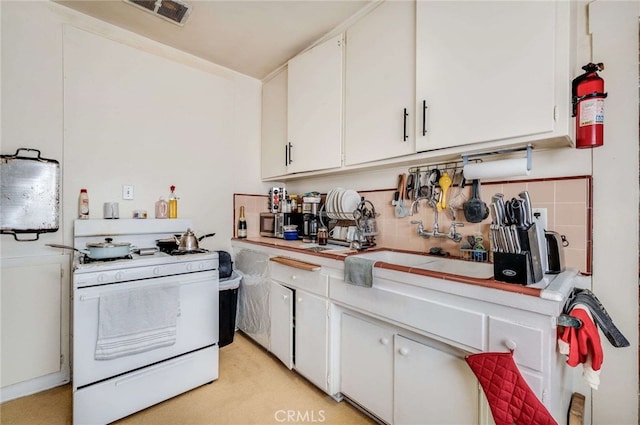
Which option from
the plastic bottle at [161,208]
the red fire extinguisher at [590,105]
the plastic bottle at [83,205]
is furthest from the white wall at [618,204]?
the plastic bottle at [83,205]

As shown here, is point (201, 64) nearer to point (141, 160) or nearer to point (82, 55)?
point (82, 55)

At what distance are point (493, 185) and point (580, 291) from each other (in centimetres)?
63

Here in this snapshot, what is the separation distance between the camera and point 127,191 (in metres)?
2.22

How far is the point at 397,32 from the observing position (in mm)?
1718

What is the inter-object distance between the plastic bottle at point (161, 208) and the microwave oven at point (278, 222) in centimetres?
88

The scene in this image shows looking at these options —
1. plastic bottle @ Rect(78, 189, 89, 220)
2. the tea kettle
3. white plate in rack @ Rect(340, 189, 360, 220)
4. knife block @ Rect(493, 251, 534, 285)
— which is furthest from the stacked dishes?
plastic bottle @ Rect(78, 189, 89, 220)

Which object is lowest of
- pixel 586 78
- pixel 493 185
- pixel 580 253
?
pixel 580 253

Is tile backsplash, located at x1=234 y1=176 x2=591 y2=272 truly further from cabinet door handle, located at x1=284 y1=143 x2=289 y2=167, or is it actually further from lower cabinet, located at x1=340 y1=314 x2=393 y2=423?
cabinet door handle, located at x1=284 y1=143 x2=289 y2=167

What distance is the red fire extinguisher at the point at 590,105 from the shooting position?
46.0 inches

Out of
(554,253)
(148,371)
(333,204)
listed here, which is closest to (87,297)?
(148,371)

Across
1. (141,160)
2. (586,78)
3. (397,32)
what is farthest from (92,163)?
(586,78)

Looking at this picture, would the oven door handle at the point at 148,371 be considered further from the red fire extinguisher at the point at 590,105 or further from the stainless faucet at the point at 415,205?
the red fire extinguisher at the point at 590,105

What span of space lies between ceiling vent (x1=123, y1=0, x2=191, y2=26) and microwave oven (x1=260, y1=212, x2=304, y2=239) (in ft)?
5.48

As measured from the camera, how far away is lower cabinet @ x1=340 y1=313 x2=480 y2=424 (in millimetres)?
1199
